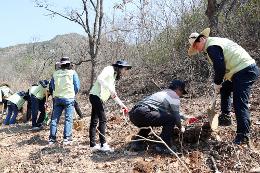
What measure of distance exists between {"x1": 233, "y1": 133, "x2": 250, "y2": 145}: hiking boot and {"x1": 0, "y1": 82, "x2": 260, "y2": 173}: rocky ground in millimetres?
77

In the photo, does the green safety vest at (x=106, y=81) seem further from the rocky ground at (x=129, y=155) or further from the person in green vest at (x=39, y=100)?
the person in green vest at (x=39, y=100)

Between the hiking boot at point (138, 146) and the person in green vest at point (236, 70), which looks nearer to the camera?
the person in green vest at point (236, 70)

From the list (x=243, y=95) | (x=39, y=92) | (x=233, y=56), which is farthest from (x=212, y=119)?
(x=39, y=92)

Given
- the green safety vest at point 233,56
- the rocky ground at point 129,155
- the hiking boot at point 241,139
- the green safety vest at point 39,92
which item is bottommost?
the rocky ground at point 129,155

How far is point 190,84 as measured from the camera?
11.0m

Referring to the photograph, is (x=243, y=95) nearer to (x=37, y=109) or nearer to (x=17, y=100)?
(x=37, y=109)

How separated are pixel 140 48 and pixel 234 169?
10150 millimetres

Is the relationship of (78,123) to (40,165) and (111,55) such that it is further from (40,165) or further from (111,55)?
(111,55)

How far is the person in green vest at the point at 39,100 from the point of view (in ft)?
33.8

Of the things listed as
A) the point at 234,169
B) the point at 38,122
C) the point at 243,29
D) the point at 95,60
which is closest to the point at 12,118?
the point at 38,122

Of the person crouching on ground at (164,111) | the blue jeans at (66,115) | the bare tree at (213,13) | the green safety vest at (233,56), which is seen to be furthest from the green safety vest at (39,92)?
the green safety vest at (233,56)

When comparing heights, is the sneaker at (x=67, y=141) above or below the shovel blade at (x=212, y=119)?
below

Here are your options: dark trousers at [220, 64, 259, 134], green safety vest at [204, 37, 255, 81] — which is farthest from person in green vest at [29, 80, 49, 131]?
dark trousers at [220, 64, 259, 134]

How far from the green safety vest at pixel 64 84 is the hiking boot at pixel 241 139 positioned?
3450mm
